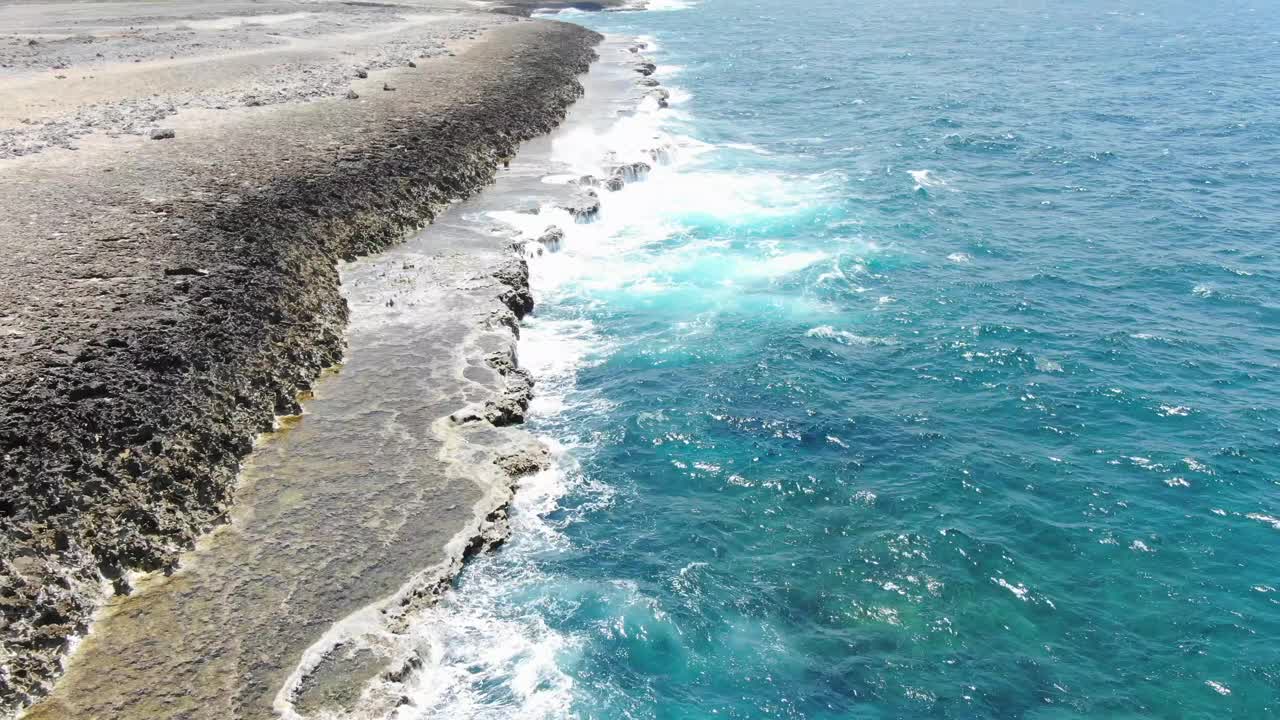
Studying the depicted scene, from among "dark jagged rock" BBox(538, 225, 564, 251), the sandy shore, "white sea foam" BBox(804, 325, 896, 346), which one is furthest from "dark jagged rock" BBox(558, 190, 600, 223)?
"white sea foam" BBox(804, 325, 896, 346)

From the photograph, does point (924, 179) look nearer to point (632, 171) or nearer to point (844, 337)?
point (632, 171)

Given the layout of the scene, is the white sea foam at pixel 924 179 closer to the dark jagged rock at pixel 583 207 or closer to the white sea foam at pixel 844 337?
the dark jagged rock at pixel 583 207

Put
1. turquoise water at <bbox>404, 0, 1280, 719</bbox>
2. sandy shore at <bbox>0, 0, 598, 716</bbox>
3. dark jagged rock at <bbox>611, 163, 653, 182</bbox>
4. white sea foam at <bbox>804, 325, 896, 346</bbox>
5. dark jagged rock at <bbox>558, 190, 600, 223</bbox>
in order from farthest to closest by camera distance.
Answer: dark jagged rock at <bbox>611, 163, 653, 182</bbox> < dark jagged rock at <bbox>558, 190, 600, 223</bbox> < white sea foam at <bbox>804, 325, 896, 346</bbox> < turquoise water at <bbox>404, 0, 1280, 719</bbox> < sandy shore at <bbox>0, 0, 598, 716</bbox>

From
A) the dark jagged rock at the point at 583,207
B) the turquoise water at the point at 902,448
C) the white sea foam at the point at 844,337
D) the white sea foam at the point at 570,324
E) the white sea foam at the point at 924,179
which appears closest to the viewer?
the white sea foam at the point at 570,324

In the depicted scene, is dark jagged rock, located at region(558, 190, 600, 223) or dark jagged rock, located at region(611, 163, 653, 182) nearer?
dark jagged rock, located at region(558, 190, 600, 223)

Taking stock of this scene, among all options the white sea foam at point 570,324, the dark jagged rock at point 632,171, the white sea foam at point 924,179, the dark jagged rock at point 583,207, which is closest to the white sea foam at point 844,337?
the white sea foam at point 570,324

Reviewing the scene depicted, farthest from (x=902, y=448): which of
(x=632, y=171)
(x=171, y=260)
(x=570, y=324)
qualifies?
(x=632, y=171)

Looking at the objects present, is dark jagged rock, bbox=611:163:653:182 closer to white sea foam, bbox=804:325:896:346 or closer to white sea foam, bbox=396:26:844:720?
white sea foam, bbox=396:26:844:720
